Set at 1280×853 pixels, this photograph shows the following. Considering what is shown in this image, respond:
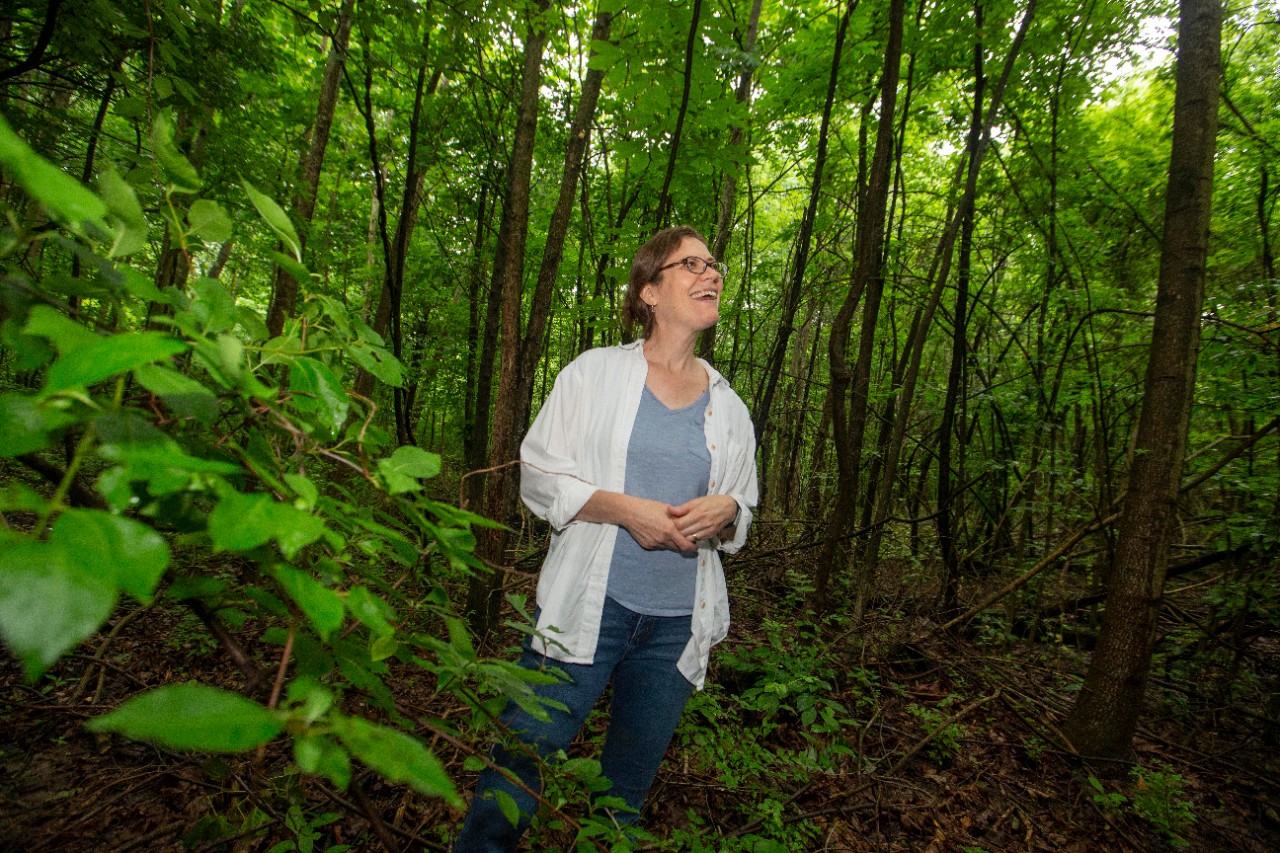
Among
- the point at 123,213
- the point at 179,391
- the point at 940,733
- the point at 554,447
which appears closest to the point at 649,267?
the point at 554,447

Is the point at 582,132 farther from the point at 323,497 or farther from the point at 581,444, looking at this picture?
the point at 323,497

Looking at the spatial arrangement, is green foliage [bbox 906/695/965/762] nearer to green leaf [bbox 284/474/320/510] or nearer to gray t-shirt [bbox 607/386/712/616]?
gray t-shirt [bbox 607/386/712/616]

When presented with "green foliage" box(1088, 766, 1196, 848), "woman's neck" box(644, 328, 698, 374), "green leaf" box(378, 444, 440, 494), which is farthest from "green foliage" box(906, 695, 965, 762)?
"green leaf" box(378, 444, 440, 494)

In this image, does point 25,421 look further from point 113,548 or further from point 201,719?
point 201,719

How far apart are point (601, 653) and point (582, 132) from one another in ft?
10.0

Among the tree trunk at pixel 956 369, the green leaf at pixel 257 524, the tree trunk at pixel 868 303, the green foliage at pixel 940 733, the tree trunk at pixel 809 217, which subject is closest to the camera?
the green leaf at pixel 257 524

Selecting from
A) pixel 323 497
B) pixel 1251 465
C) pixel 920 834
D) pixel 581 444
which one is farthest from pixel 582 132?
pixel 1251 465

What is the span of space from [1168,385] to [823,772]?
2.72 m

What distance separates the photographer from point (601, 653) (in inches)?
68.1

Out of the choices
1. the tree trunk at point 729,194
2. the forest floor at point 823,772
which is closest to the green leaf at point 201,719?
the forest floor at point 823,772

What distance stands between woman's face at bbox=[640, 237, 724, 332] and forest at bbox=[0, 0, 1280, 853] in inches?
39.0

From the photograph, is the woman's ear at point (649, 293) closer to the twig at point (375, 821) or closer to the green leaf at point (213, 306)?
the green leaf at point (213, 306)

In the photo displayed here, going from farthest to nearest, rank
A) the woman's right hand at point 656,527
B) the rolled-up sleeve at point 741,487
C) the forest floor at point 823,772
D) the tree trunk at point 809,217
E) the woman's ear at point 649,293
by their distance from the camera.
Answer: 1. the tree trunk at point 809,217
2. the forest floor at point 823,772
3. the woman's ear at point 649,293
4. the rolled-up sleeve at point 741,487
5. the woman's right hand at point 656,527

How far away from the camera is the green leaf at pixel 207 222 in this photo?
666 millimetres
